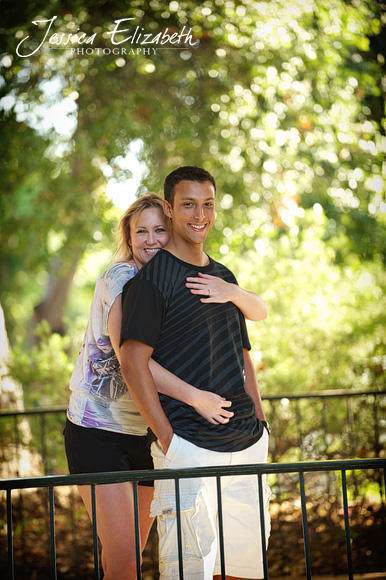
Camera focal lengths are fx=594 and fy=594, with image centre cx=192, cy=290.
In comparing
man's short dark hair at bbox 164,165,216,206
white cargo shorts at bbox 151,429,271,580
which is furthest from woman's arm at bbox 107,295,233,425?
man's short dark hair at bbox 164,165,216,206

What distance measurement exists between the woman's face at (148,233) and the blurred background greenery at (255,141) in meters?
2.89

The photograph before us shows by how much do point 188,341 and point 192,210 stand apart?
56 centimetres

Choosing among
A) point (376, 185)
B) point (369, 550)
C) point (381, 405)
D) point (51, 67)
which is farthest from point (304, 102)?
point (369, 550)

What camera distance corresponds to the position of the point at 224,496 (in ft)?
8.38

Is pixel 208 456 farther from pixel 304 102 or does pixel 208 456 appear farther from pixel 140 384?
pixel 304 102

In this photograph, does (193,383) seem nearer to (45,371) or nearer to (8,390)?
(45,371)

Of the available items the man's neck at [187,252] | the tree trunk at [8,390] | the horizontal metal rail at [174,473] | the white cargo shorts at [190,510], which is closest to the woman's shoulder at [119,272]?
the man's neck at [187,252]

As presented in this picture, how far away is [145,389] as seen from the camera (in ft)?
7.67

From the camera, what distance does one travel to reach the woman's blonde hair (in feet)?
9.48

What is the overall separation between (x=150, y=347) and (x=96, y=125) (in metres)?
4.48

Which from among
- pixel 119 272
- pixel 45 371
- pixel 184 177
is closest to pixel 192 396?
pixel 119 272

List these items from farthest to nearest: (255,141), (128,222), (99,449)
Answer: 1. (255,141)
2. (128,222)
3. (99,449)

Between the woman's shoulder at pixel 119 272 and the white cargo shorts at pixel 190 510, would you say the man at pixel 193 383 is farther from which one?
the woman's shoulder at pixel 119 272

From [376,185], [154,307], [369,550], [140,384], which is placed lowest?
[369,550]
